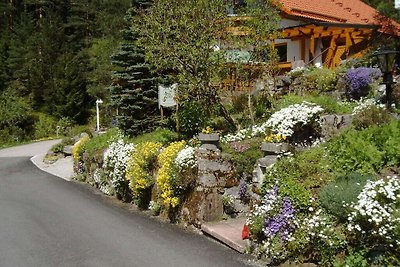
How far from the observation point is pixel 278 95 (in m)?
12.4

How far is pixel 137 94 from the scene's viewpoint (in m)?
14.5

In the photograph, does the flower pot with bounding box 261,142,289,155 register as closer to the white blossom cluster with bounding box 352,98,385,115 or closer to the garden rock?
the white blossom cluster with bounding box 352,98,385,115

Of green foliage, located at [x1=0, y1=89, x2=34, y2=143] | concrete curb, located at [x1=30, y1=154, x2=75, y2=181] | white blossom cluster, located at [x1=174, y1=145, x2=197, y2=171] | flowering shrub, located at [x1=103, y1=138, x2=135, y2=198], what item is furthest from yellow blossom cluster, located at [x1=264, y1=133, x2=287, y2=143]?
green foliage, located at [x1=0, y1=89, x2=34, y2=143]

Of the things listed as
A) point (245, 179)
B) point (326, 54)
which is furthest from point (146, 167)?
point (326, 54)

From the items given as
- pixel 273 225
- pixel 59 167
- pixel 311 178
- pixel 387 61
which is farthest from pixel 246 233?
pixel 59 167

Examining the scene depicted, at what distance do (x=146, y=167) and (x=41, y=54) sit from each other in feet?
111

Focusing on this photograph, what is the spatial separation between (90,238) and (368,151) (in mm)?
5521

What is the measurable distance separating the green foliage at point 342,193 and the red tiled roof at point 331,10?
13879 mm

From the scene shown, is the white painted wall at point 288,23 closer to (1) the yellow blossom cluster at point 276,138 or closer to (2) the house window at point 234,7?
(2) the house window at point 234,7

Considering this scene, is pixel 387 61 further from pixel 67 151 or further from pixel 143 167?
pixel 67 151

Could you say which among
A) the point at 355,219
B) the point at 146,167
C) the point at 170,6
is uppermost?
the point at 170,6

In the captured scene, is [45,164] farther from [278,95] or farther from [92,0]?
[92,0]

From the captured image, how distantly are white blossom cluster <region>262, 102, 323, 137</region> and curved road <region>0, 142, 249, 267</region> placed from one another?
2.56m

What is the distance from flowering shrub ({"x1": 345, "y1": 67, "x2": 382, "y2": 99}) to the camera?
10.7 meters
